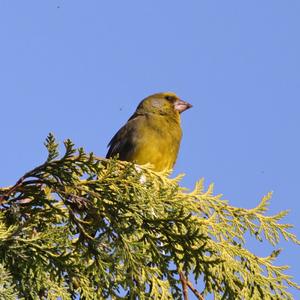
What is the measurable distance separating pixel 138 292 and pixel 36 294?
0.48 meters

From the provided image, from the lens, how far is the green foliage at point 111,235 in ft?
9.93

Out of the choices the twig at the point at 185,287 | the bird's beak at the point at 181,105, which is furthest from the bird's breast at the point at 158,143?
the twig at the point at 185,287

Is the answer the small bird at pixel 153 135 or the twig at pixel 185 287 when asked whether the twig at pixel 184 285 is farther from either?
the small bird at pixel 153 135

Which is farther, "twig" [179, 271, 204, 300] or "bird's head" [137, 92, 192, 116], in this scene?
"bird's head" [137, 92, 192, 116]

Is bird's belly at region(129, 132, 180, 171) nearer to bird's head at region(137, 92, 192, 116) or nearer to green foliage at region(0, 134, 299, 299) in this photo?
bird's head at region(137, 92, 192, 116)

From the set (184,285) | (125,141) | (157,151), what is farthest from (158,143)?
(184,285)

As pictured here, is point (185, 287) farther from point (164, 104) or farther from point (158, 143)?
point (164, 104)

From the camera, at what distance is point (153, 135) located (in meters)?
6.41

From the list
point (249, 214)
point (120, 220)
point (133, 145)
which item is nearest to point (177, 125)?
point (133, 145)

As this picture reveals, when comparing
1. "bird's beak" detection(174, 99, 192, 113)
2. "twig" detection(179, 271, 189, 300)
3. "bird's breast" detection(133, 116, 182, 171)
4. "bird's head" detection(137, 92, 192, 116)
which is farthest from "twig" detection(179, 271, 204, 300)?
"bird's beak" detection(174, 99, 192, 113)

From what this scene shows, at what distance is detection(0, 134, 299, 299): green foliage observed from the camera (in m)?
3.03

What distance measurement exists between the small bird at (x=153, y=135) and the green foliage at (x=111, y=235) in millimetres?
2563

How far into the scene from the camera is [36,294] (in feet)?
10.6

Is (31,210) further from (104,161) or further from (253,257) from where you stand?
(253,257)
